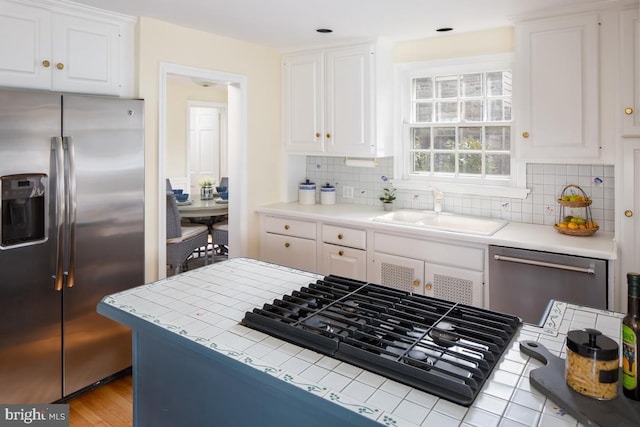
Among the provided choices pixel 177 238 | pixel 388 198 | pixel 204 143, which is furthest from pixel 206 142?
pixel 388 198

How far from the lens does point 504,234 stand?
2809 mm

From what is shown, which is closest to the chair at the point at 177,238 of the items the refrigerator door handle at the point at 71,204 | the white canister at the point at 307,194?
the white canister at the point at 307,194

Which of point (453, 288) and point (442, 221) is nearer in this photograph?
point (453, 288)

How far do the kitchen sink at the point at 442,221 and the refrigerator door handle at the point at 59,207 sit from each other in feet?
6.59

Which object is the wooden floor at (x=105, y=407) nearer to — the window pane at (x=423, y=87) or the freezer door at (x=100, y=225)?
the freezer door at (x=100, y=225)

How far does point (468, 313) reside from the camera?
1.43m

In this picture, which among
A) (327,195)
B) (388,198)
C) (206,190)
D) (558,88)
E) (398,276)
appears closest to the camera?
(558,88)

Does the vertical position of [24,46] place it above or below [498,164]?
above

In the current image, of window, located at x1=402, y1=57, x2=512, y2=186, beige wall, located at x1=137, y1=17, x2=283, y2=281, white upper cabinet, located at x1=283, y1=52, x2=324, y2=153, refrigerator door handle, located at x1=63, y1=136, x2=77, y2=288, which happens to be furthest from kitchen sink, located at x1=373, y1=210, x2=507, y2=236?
refrigerator door handle, located at x1=63, y1=136, x2=77, y2=288

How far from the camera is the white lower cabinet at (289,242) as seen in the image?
359 cm

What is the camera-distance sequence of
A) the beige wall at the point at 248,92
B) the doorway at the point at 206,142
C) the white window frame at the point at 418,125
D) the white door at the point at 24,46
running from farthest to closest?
the doorway at the point at 206,142, the white window frame at the point at 418,125, the beige wall at the point at 248,92, the white door at the point at 24,46

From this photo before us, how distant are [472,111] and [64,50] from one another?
281 cm

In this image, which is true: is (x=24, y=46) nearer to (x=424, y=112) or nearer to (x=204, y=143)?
(x=424, y=112)

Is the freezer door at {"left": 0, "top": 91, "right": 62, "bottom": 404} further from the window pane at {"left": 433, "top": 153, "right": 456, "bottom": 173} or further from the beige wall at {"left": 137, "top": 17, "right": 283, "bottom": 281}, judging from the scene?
the window pane at {"left": 433, "top": 153, "right": 456, "bottom": 173}
